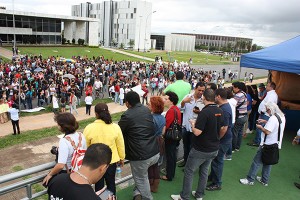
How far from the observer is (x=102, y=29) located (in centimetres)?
9625

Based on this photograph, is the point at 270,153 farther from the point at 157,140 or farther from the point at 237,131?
the point at 157,140

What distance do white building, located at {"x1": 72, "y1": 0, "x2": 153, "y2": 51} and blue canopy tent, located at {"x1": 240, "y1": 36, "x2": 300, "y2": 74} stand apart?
257ft

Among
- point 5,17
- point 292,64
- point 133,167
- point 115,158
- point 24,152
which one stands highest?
point 5,17

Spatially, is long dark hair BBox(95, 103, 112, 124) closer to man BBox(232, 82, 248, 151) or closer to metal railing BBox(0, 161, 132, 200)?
metal railing BBox(0, 161, 132, 200)

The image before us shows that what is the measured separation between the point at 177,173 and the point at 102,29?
96.9 meters

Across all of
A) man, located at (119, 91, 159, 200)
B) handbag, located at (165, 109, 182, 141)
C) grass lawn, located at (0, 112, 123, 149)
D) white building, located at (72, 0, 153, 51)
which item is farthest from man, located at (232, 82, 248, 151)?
white building, located at (72, 0, 153, 51)

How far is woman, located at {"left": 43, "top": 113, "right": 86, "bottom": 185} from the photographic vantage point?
281 centimetres

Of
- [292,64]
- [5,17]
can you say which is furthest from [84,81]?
[5,17]

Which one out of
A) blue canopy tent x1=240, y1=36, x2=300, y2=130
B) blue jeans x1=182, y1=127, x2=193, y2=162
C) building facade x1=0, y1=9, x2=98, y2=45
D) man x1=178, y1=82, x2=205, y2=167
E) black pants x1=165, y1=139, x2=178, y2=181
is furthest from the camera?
building facade x1=0, y1=9, x2=98, y2=45

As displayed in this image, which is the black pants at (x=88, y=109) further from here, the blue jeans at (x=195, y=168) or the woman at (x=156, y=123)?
the blue jeans at (x=195, y=168)

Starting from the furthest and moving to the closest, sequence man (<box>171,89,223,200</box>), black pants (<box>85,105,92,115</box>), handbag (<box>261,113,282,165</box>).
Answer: black pants (<box>85,105,92,115</box>) → handbag (<box>261,113,282,165</box>) → man (<box>171,89,223,200</box>)

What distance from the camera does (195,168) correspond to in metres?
3.88

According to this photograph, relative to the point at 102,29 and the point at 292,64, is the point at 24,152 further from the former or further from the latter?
the point at 102,29

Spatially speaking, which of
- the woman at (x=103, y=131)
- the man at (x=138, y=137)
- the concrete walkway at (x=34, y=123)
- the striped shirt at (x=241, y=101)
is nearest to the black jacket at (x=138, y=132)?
the man at (x=138, y=137)
